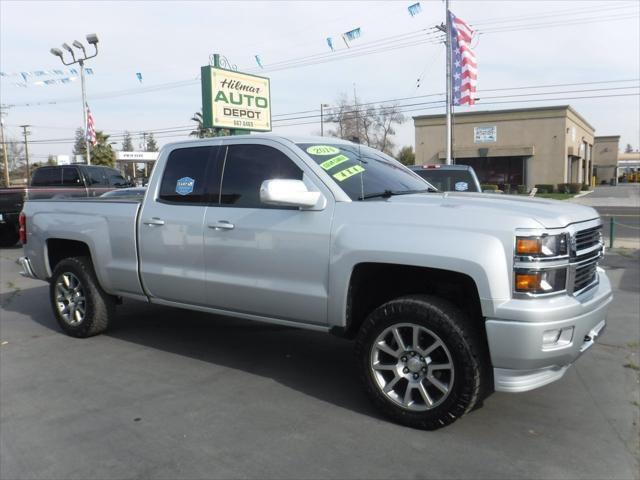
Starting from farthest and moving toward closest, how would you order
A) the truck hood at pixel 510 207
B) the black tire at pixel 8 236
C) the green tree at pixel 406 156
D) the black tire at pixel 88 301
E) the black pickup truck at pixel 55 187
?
1. the green tree at pixel 406 156
2. the black tire at pixel 8 236
3. the black pickup truck at pixel 55 187
4. the black tire at pixel 88 301
5. the truck hood at pixel 510 207

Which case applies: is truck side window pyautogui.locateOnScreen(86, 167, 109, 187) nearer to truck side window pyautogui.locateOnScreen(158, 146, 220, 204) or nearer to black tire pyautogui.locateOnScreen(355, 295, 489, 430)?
truck side window pyautogui.locateOnScreen(158, 146, 220, 204)

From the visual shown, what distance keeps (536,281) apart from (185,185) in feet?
9.86

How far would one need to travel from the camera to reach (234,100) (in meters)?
16.7

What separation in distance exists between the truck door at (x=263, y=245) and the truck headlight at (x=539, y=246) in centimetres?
129

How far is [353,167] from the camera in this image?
4270 millimetres

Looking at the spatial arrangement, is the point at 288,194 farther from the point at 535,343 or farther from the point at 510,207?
the point at 535,343

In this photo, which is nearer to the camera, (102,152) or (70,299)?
(70,299)

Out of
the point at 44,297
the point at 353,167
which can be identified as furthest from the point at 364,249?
the point at 44,297

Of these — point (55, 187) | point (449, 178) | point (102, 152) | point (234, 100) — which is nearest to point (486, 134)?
point (234, 100)

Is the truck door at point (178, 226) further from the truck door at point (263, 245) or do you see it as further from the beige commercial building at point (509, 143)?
the beige commercial building at point (509, 143)

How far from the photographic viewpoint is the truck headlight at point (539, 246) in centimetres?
314

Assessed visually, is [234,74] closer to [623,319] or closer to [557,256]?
[623,319]

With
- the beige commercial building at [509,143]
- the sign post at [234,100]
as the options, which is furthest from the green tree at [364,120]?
the sign post at [234,100]

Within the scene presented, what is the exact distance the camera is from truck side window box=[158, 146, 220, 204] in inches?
183
